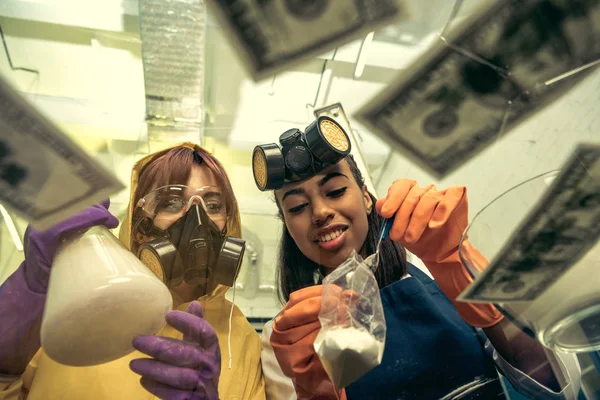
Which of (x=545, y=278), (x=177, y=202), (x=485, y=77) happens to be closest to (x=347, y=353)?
(x=545, y=278)

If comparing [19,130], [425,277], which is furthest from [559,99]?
[425,277]

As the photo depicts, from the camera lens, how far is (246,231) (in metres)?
1.90

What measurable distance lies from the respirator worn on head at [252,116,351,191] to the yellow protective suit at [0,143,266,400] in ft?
0.70

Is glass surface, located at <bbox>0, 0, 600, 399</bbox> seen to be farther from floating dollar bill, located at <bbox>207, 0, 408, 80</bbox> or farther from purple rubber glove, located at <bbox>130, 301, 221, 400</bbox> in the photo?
purple rubber glove, located at <bbox>130, 301, 221, 400</bbox>

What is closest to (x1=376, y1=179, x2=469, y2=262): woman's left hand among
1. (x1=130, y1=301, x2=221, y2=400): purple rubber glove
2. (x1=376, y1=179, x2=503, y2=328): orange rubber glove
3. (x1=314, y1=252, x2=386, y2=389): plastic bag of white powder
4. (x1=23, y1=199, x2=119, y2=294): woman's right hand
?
(x1=376, y1=179, x2=503, y2=328): orange rubber glove

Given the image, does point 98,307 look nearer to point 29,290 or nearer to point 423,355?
point 29,290

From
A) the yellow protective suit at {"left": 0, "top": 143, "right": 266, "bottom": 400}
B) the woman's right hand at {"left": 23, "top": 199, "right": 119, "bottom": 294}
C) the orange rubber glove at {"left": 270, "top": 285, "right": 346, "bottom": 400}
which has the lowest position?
the yellow protective suit at {"left": 0, "top": 143, "right": 266, "bottom": 400}

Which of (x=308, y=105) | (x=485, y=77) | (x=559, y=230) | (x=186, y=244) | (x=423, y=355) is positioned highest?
(x=485, y=77)

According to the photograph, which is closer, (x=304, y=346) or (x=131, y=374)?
(x=131, y=374)

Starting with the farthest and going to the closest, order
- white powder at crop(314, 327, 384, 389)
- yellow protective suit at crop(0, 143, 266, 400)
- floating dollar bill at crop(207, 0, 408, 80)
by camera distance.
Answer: yellow protective suit at crop(0, 143, 266, 400) < white powder at crop(314, 327, 384, 389) < floating dollar bill at crop(207, 0, 408, 80)

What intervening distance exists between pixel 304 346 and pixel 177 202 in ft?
1.65

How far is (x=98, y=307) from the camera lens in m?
0.61

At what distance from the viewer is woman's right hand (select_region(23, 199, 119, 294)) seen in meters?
0.73

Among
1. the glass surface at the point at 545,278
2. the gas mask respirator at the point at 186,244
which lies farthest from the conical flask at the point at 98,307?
the glass surface at the point at 545,278
